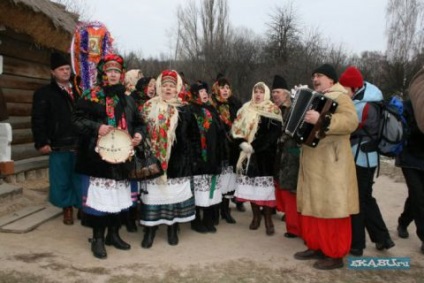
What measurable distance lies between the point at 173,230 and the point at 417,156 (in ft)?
9.74

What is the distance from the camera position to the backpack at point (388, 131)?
15.5 ft

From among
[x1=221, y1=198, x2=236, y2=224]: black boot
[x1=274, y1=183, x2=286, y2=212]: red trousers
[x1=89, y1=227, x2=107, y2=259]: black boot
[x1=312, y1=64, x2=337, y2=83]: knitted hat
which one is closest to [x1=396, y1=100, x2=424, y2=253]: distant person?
[x1=312, y1=64, x2=337, y2=83]: knitted hat

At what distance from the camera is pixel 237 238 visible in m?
5.55

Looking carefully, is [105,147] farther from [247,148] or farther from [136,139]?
[247,148]

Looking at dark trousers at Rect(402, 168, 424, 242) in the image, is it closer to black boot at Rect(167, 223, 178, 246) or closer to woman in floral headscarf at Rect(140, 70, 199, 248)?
woman in floral headscarf at Rect(140, 70, 199, 248)

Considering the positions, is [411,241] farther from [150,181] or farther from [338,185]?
[150,181]

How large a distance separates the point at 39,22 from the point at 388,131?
5.33m

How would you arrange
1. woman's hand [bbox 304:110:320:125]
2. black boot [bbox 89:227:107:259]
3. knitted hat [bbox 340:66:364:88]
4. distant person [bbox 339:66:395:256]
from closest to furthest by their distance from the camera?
woman's hand [bbox 304:110:320:125] < black boot [bbox 89:227:107:259] < distant person [bbox 339:66:395:256] < knitted hat [bbox 340:66:364:88]

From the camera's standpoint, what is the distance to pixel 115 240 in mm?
4984

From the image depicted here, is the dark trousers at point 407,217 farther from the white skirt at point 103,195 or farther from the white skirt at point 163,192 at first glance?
the white skirt at point 103,195

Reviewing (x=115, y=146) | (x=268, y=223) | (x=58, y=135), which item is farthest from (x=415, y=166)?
(x=58, y=135)

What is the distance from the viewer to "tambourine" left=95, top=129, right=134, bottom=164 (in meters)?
4.39

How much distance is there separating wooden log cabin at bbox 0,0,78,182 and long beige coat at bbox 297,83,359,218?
4.64 metres

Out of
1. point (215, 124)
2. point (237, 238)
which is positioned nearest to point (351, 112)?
point (215, 124)
